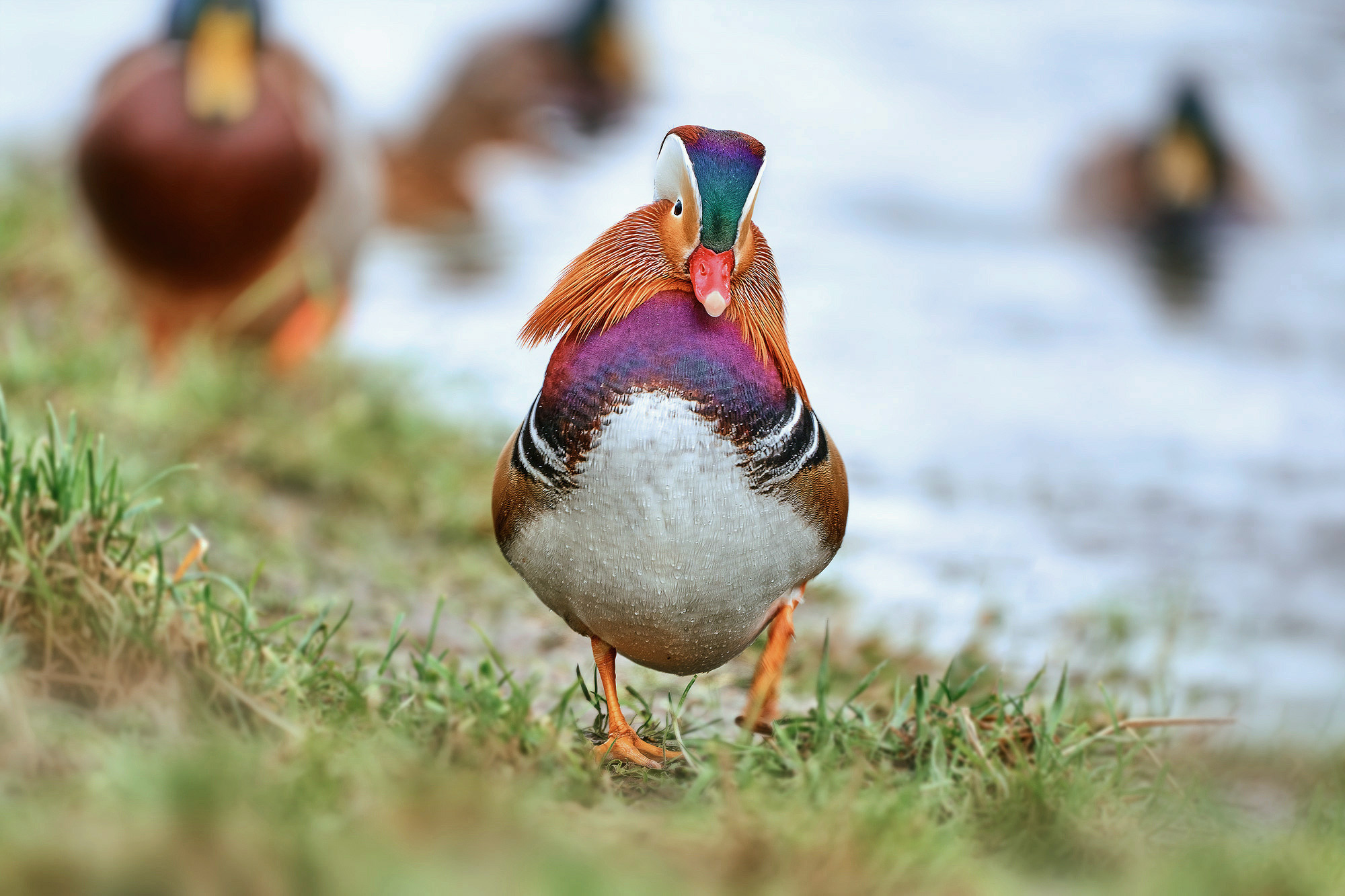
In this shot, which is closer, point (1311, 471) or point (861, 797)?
point (861, 797)

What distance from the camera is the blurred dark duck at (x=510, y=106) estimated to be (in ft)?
32.2

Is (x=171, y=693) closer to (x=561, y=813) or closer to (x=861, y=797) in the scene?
(x=561, y=813)

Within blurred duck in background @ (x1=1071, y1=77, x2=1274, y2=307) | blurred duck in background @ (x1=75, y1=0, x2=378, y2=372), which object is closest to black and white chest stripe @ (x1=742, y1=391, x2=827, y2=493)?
blurred duck in background @ (x1=75, y1=0, x2=378, y2=372)

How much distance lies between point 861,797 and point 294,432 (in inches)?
125

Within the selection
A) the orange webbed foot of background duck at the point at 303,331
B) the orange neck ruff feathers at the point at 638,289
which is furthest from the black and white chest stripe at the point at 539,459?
the orange webbed foot of background duck at the point at 303,331

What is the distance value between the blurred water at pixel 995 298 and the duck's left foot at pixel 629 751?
153 centimetres

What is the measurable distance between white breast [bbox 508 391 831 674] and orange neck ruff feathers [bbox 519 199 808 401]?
203 millimetres

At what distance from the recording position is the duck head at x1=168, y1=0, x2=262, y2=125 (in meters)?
5.57

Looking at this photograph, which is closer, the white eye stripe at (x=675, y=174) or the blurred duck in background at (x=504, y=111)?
the white eye stripe at (x=675, y=174)

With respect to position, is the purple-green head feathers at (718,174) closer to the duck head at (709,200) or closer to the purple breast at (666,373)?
the duck head at (709,200)

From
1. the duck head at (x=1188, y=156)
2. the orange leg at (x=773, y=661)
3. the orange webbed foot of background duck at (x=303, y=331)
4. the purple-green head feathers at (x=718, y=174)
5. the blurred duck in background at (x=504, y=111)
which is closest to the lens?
the purple-green head feathers at (x=718, y=174)

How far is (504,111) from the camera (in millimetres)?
10656

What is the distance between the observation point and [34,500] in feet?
9.36

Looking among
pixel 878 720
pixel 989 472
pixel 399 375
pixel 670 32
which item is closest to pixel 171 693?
pixel 878 720
